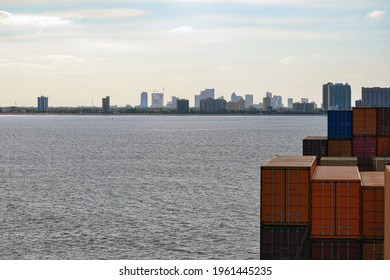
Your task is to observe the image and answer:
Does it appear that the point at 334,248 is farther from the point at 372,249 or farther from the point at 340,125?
the point at 340,125

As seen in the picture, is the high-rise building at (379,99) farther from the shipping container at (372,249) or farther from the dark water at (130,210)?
the shipping container at (372,249)

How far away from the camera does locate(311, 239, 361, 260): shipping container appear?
29109mm

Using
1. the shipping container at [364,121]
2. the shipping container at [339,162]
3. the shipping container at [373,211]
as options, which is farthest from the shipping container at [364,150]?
the shipping container at [373,211]

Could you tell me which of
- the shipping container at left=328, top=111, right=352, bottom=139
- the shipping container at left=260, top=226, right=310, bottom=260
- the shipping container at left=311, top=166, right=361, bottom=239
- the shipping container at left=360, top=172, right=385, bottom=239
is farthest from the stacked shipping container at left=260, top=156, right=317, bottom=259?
the shipping container at left=328, top=111, right=352, bottom=139

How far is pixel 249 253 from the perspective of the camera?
50.6 metres

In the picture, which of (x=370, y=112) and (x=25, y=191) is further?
(x=25, y=191)

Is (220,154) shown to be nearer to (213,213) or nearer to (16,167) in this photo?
(16,167)

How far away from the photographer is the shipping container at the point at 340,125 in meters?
65.1

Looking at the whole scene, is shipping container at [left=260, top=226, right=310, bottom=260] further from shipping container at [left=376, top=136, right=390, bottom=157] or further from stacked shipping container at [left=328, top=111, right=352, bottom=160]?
stacked shipping container at [left=328, top=111, right=352, bottom=160]

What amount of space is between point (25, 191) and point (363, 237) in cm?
6788

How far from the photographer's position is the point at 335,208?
95.8 feet

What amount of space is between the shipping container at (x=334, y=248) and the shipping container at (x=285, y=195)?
1321mm
